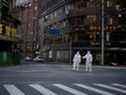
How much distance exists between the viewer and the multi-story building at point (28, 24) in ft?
332

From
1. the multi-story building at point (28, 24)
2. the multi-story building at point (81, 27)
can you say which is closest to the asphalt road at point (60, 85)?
the multi-story building at point (81, 27)

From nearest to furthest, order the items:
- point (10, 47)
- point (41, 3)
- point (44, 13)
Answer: point (10, 47), point (44, 13), point (41, 3)

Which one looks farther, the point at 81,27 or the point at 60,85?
the point at 81,27

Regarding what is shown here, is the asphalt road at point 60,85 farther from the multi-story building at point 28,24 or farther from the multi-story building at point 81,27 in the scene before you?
the multi-story building at point 28,24

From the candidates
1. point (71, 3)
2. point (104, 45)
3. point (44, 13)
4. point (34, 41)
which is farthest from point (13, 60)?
point (34, 41)

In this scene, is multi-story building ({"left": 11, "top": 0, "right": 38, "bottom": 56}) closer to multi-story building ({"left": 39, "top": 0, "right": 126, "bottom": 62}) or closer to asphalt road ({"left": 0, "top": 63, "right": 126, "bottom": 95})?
multi-story building ({"left": 39, "top": 0, "right": 126, "bottom": 62})

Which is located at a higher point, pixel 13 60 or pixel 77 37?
pixel 77 37

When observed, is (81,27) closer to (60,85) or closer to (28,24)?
(28,24)

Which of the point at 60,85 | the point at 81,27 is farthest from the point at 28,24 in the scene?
the point at 60,85

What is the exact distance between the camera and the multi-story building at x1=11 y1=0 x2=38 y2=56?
10106 centimetres

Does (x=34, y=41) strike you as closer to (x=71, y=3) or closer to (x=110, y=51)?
(x=71, y=3)

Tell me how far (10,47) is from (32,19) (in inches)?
1775

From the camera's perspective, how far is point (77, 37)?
67.0 m

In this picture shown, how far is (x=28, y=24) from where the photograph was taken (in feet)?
347
